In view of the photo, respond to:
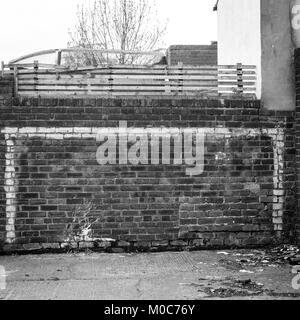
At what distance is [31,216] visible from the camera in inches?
288

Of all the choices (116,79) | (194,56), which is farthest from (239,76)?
(194,56)

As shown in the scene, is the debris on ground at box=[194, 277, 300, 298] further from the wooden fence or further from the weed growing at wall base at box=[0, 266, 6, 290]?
the wooden fence

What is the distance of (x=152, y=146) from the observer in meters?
7.52

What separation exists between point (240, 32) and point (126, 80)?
2.69 metres

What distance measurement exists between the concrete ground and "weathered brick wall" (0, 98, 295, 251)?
38 centimetres

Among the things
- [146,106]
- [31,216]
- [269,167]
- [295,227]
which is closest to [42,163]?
[31,216]

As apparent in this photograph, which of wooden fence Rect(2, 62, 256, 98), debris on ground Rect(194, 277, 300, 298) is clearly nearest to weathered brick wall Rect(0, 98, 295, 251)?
wooden fence Rect(2, 62, 256, 98)

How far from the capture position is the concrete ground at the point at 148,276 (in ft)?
17.5

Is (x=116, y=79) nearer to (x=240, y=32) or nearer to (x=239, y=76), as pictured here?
(x=239, y=76)

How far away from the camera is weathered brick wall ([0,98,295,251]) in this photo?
7.32m

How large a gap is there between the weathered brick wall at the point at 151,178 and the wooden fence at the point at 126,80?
219 millimetres

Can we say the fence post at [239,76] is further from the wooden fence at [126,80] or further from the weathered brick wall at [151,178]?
the weathered brick wall at [151,178]

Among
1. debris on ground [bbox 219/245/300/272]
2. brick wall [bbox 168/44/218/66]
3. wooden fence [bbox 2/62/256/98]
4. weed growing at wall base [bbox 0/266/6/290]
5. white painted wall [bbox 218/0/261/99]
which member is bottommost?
weed growing at wall base [bbox 0/266/6/290]
